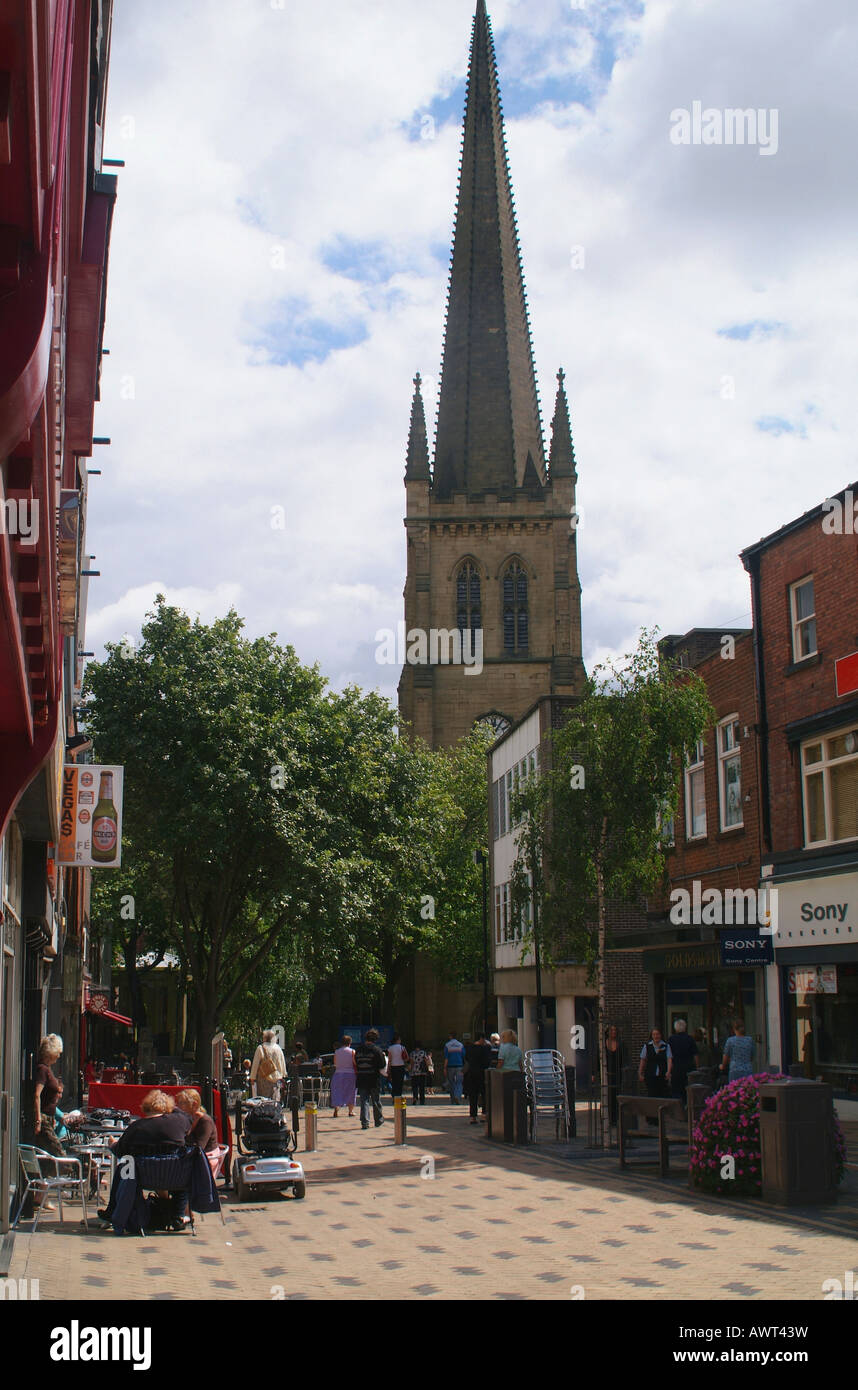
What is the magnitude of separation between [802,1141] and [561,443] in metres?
71.7

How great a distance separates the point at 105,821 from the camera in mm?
17609

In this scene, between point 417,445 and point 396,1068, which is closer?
point 396,1068

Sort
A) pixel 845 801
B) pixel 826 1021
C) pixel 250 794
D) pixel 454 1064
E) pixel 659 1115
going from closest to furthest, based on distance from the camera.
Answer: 1. pixel 659 1115
2. pixel 845 801
3. pixel 826 1021
4. pixel 250 794
5. pixel 454 1064

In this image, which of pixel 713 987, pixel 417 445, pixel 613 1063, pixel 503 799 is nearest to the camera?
pixel 613 1063

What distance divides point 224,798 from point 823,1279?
Answer: 26.5m

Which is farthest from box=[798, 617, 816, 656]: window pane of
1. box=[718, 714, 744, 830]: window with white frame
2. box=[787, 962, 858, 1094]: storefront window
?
box=[787, 962, 858, 1094]: storefront window

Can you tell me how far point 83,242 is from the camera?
1033 centimetres

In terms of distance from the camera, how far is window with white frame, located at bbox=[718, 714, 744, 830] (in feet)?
81.3

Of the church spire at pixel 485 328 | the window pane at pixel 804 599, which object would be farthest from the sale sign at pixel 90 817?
the church spire at pixel 485 328

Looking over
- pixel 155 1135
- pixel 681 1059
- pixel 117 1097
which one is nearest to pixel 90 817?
pixel 155 1135

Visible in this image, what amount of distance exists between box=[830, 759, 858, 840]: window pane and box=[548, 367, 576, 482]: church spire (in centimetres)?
6154

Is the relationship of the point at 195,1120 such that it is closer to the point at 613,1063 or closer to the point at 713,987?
the point at 613,1063

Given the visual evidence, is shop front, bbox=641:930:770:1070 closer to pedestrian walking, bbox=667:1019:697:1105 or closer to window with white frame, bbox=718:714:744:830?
pedestrian walking, bbox=667:1019:697:1105
